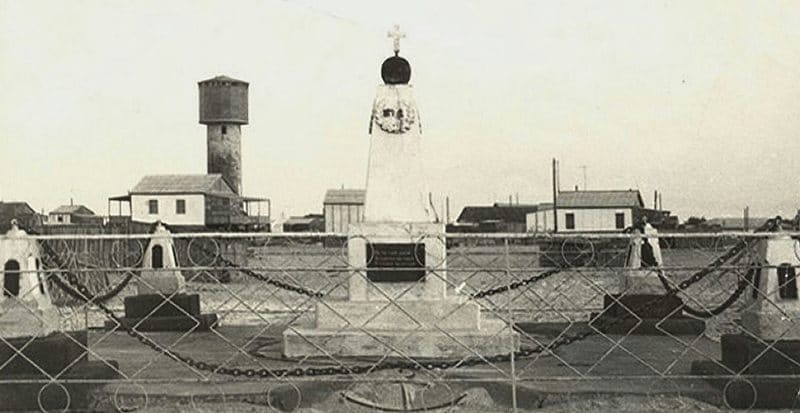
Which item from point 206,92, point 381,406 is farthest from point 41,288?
point 206,92

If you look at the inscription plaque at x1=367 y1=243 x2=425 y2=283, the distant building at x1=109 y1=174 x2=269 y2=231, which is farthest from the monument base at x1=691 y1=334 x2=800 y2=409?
the distant building at x1=109 y1=174 x2=269 y2=231

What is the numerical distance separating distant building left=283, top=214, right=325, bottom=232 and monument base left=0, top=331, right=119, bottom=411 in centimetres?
6345

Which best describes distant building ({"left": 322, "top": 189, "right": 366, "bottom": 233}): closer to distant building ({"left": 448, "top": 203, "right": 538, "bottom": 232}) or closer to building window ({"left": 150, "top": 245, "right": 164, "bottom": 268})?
distant building ({"left": 448, "top": 203, "right": 538, "bottom": 232})

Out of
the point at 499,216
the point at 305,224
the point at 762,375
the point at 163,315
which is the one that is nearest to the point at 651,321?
the point at 762,375

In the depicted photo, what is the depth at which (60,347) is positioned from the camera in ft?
26.1

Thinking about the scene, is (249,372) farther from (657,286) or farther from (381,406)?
(657,286)

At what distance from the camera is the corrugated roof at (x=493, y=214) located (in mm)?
77375

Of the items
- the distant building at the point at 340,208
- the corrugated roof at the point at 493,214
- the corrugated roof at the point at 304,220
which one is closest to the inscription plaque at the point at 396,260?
the distant building at the point at 340,208

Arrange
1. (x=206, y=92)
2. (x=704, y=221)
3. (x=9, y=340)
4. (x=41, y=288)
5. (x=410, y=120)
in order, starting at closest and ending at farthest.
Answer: (x=9, y=340), (x=41, y=288), (x=410, y=120), (x=206, y=92), (x=704, y=221)

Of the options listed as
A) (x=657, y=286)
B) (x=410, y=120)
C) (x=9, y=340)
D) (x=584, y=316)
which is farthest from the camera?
(x=584, y=316)

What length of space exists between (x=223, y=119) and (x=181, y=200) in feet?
20.0

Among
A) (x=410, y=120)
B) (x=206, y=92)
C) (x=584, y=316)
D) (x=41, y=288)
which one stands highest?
(x=206, y=92)

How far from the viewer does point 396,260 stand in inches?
436

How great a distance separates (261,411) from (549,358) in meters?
3.71
